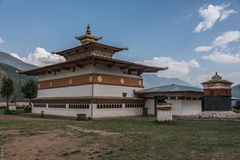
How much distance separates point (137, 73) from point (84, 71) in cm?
770

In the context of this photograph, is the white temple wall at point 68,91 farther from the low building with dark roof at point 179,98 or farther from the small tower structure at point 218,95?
the small tower structure at point 218,95

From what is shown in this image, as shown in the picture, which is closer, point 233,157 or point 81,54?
point 233,157

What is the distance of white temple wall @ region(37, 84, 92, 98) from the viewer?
104ft

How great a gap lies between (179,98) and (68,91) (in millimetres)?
13079

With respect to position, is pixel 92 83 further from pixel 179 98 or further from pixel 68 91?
pixel 179 98

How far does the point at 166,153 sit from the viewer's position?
33.7 ft

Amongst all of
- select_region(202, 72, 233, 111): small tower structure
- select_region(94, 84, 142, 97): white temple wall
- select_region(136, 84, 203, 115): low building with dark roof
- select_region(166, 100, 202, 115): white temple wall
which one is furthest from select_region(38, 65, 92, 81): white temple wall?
select_region(202, 72, 233, 111): small tower structure

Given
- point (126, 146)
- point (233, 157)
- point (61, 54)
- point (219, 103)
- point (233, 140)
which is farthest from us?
point (61, 54)

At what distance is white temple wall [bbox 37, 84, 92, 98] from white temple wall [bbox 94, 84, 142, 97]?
33.9 inches

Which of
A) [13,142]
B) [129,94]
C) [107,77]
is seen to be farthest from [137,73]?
[13,142]

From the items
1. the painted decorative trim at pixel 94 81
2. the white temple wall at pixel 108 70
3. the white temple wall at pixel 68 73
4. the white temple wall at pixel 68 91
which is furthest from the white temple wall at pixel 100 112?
the white temple wall at pixel 68 73

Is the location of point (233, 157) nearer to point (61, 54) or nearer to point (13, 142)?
point (13, 142)

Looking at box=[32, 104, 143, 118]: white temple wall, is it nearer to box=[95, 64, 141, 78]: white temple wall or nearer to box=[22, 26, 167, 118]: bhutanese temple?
box=[22, 26, 167, 118]: bhutanese temple

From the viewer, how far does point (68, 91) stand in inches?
1383
